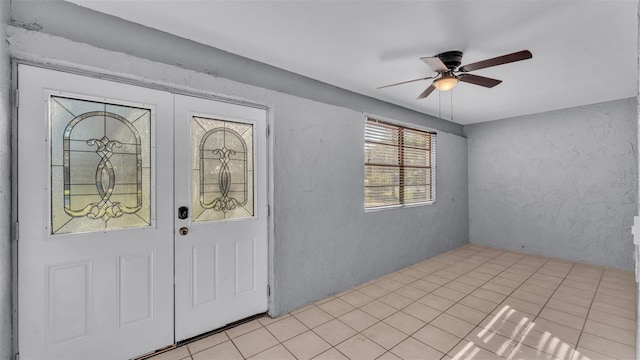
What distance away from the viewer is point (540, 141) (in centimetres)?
473

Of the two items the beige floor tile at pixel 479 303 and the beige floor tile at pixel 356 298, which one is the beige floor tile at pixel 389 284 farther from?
the beige floor tile at pixel 479 303

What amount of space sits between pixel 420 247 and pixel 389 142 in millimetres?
1814

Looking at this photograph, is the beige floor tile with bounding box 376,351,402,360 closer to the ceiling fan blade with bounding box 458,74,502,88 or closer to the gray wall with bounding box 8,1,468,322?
the gray wall with bounding box 8,1,468,322

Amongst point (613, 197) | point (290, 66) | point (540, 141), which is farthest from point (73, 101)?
point (613, 197)

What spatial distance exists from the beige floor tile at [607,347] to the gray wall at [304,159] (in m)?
2.05

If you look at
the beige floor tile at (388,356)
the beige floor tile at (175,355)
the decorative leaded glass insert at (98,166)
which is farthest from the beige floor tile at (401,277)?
the decorative leaded glass insert at (98,166)

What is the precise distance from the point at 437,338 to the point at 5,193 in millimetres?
3235

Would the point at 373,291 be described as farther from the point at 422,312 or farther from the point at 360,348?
the point at 360,348

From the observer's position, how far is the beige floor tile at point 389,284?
339 cm

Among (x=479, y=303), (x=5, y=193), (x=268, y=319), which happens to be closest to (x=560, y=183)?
(x=479, y=303)

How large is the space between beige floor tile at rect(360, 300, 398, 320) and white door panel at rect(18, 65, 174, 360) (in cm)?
185

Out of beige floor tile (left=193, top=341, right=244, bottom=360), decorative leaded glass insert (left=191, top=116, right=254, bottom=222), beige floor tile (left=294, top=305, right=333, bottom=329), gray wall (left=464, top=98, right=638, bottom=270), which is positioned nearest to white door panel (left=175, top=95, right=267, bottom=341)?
decorative leaded glass insert (left=191, top=116, right=254, bottom=222)

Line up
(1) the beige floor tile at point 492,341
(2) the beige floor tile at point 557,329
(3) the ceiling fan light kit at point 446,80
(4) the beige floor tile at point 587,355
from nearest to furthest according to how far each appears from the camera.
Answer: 1. (4) the beige floor tile at point 587,355
2. (1) the beige floor tile at point 492,341
3. (2) the beige floor tile at point 557,329
4. (3) the ceiling fan light kit at point 446,80

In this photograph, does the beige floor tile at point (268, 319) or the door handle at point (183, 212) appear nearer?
the door handle at point (183, 212)
